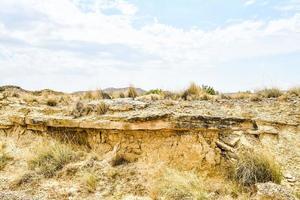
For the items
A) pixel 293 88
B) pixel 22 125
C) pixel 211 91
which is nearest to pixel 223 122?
pixel 293 88

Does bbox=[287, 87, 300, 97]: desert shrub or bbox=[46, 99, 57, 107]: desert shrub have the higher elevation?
bbox=[287, 87, 300, 97]: desert shrub

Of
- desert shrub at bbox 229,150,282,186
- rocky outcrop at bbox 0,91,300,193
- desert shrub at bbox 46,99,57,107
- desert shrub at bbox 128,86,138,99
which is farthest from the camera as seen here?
desert shrub at bbox 128,86,138,99

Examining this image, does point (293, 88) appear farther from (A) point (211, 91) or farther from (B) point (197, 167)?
(B) point (197, 167)

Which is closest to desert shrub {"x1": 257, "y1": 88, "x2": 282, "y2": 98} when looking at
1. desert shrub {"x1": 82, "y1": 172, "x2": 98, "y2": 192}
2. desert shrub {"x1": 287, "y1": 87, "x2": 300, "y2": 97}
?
desert shrub {"x1": 287, "y1": 87, "x2": 300, "y2": 97}

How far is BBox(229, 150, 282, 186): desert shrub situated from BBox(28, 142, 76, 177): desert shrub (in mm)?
4466

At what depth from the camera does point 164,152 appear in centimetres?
1000

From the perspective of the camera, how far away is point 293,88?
12.6m

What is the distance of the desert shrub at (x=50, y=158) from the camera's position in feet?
35.2

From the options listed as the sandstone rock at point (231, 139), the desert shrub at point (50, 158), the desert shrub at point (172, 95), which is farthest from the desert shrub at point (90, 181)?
the desert shrub at point (172, 95)

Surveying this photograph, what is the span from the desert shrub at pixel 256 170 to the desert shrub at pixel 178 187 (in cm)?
84

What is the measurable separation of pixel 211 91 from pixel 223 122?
576 centimetres

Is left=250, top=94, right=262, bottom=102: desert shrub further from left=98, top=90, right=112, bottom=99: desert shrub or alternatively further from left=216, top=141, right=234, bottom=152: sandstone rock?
left=98, top=90, right=112, bottom=99: desert shrub

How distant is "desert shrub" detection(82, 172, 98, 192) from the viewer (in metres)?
9.50

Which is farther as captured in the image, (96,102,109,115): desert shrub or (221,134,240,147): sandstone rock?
(96,102,109,115): desert shrub
